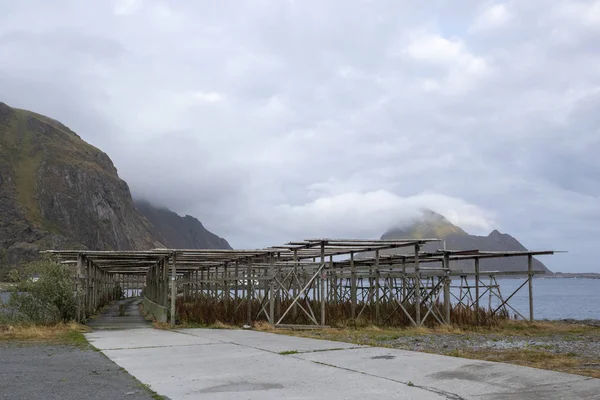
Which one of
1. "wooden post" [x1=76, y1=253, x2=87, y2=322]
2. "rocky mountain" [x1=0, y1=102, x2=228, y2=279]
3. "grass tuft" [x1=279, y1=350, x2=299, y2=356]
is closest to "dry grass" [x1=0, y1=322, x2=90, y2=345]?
"wooden post" [x1=76, y1=253, x2=87, y2=322]

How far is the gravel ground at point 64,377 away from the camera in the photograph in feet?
29.5

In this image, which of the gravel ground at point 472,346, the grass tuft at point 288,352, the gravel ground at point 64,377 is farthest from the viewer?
the gravel ground at point 472,346

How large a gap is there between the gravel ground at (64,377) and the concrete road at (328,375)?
40 centimetres

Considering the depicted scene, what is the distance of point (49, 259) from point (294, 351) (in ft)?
43.8

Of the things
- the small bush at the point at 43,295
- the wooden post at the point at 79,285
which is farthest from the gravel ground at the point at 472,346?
the small bush at the point at 43,295

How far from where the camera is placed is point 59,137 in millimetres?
171500

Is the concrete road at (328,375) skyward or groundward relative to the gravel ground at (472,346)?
skyward

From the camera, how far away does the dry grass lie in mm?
18203

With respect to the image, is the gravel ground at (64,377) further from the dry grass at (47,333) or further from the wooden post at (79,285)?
the wooden post at (79,285)

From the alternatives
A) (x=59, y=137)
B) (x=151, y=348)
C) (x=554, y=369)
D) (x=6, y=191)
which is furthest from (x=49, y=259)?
(x=59, y=137)

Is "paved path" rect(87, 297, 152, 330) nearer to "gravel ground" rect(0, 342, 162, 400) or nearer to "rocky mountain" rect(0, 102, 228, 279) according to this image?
"gravel ground" rect(0, 342, 162, 400)

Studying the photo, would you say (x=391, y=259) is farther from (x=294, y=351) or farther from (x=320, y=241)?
(x=294, y=351)

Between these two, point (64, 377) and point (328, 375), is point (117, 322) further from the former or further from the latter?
point (328, 375)

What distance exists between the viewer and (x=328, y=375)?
10.4 meters
